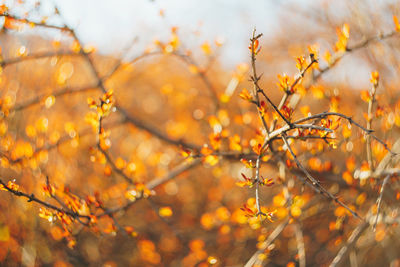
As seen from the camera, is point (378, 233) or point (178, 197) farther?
point (178, 197)

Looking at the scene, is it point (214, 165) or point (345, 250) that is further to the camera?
point (214, 165)

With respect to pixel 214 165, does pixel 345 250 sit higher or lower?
lower

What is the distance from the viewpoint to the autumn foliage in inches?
84.8

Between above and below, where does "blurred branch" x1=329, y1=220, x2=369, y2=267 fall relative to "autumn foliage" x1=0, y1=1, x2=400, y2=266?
below

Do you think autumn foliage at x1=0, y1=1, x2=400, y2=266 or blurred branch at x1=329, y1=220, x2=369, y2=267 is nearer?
autumn foliage at x1=0, y1=1, x2=400, y2=266

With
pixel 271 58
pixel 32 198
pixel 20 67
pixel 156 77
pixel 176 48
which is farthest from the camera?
pixel 156 77

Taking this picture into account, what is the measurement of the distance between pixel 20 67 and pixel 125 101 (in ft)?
11.4

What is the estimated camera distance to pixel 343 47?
2.46 metres

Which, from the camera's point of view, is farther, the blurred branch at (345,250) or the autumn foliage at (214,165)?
the blurred branch at (345,250)

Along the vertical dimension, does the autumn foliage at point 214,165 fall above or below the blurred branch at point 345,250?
above

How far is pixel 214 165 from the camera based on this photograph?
4.65m

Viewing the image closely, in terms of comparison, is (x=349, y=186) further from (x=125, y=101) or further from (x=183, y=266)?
(x=125, y=101)

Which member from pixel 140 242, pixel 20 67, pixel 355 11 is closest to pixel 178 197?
pixel 140 242

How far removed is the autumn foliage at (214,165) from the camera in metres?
2.15
